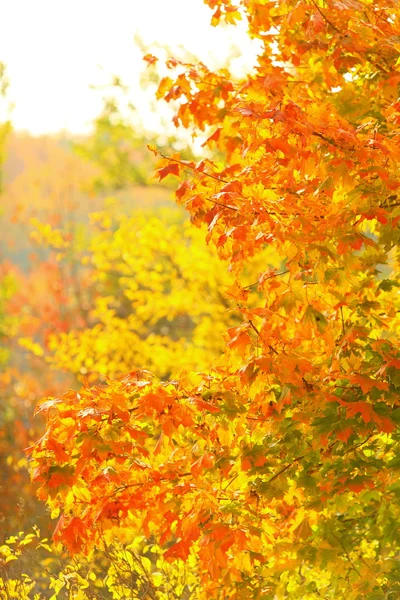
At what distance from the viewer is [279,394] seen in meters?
4.22

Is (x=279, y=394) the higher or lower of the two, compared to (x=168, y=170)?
lower

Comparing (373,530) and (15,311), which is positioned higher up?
(373,530)

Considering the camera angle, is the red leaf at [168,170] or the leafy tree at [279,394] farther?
the red leaf at [168,170]

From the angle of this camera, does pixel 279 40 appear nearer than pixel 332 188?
No

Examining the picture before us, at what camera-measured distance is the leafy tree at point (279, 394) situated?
3717mm

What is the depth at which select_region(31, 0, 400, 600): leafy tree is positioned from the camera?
372cm

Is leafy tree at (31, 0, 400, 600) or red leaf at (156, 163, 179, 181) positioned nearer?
leafy tree at (31, 0, 400, 600)

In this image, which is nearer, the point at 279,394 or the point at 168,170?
the point at 168,170

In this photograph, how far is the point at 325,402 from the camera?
3.92 m

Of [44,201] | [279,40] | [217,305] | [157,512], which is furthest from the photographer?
[44,201]

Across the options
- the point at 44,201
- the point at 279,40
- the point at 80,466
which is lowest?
the point at 44,201

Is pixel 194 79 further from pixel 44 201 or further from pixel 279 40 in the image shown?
pixel 44 201

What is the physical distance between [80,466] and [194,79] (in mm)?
2420


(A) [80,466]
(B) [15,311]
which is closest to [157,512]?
(A) [80,466]
